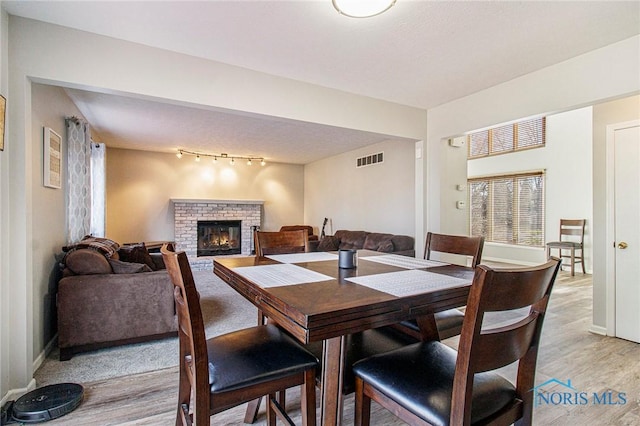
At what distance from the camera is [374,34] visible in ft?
7.59

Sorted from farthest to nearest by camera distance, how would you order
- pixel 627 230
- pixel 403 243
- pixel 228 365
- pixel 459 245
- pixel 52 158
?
pixel 403 243
pixel 627 230
pixel 52 158
pixel 459 245
pixel 228 365

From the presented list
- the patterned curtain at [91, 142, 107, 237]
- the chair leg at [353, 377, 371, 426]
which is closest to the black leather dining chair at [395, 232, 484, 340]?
the chair leg at [353, 377, 371, 426]

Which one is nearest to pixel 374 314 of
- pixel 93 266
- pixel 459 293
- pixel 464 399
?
pixel 464 399

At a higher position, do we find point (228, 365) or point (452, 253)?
point (452, 253)

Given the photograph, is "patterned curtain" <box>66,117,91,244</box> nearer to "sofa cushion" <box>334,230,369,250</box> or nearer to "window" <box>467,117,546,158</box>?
"sofa cushion" <box>334,230,369,250</box>

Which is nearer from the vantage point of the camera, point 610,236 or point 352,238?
point 610,236

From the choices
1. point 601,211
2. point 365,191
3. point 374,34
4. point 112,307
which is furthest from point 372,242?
point 112,307

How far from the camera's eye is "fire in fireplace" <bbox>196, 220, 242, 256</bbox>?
23.4 feet

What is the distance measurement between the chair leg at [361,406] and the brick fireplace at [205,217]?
19.1 feet

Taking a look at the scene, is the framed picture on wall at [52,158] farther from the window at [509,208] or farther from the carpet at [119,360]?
the window at [509,208]

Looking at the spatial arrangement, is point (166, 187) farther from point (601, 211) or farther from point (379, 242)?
point (601, 211)

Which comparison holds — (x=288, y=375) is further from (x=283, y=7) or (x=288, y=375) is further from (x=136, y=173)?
(x=136, y=173)

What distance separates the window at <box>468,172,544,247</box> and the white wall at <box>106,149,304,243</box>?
15.7ft

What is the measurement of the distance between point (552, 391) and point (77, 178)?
467 cm
